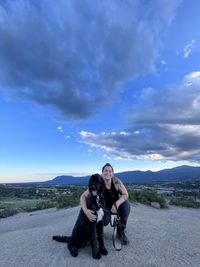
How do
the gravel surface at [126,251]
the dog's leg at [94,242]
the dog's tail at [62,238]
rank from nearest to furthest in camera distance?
1. the gravel surface at [126,251]
2. the dog's leg at [94,242]
3. the dog's tail at [62,238]

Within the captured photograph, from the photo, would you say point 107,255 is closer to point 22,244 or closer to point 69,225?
point 22,244

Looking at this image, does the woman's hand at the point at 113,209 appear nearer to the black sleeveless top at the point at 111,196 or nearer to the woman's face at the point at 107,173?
the black sleeveless top at the point at 111,196

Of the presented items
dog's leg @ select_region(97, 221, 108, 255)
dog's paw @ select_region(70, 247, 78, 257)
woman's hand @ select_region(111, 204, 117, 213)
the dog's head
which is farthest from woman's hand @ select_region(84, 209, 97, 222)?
dog's paw @ select_region(70, 247, 78, 257)

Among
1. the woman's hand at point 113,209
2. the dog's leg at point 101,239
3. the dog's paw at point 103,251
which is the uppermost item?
the woman's hand at point 113,209

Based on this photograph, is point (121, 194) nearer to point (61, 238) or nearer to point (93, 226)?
point (93, 226)

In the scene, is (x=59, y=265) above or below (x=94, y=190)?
below

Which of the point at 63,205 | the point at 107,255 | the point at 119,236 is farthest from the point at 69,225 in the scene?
the point at 63,205

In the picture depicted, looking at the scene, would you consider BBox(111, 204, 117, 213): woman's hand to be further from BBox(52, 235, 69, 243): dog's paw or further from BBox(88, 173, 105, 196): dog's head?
BBox(52, 235, 69, 243): dog's paw

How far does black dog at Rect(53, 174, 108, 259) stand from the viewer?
742 cm

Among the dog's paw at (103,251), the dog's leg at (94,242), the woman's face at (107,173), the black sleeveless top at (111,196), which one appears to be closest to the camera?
the dog's leg at (94,242)

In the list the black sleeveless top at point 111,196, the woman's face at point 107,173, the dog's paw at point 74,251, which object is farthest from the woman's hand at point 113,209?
the dog's paw at point 74,251

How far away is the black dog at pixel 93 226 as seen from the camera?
7418mm

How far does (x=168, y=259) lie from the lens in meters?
7.25

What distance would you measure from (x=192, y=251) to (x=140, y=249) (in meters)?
1.13
